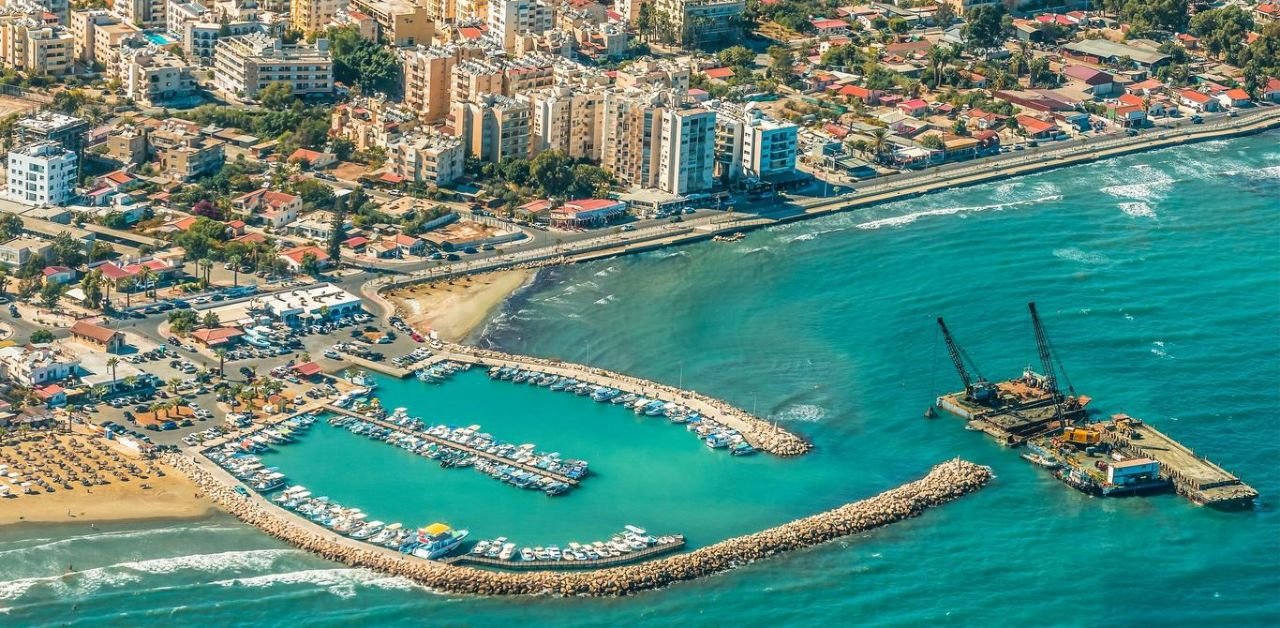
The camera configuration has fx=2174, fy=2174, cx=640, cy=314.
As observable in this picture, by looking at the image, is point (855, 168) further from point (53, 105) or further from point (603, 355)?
point (53, 105)

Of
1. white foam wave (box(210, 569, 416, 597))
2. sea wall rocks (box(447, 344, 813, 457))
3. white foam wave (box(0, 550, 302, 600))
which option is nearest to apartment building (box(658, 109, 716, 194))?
sea wall rocks (box(447, 344, 813, 457))

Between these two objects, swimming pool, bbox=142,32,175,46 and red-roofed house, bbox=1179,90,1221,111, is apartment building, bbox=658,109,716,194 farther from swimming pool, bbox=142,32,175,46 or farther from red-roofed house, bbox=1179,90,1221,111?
swimming pool, bbox=142,32,175,46

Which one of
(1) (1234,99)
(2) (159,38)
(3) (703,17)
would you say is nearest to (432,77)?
(2) (159,38)

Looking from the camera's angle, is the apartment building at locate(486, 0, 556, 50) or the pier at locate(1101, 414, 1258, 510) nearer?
the pier at locate(1101, 414, 1258, 510)

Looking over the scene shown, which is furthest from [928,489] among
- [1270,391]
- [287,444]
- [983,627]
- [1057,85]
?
[1057,85]

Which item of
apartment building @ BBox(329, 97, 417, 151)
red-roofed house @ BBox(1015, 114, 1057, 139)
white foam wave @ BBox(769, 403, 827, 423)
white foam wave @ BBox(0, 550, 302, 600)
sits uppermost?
red-roofed house @ BBox(1015, 114, 1057, 139)
